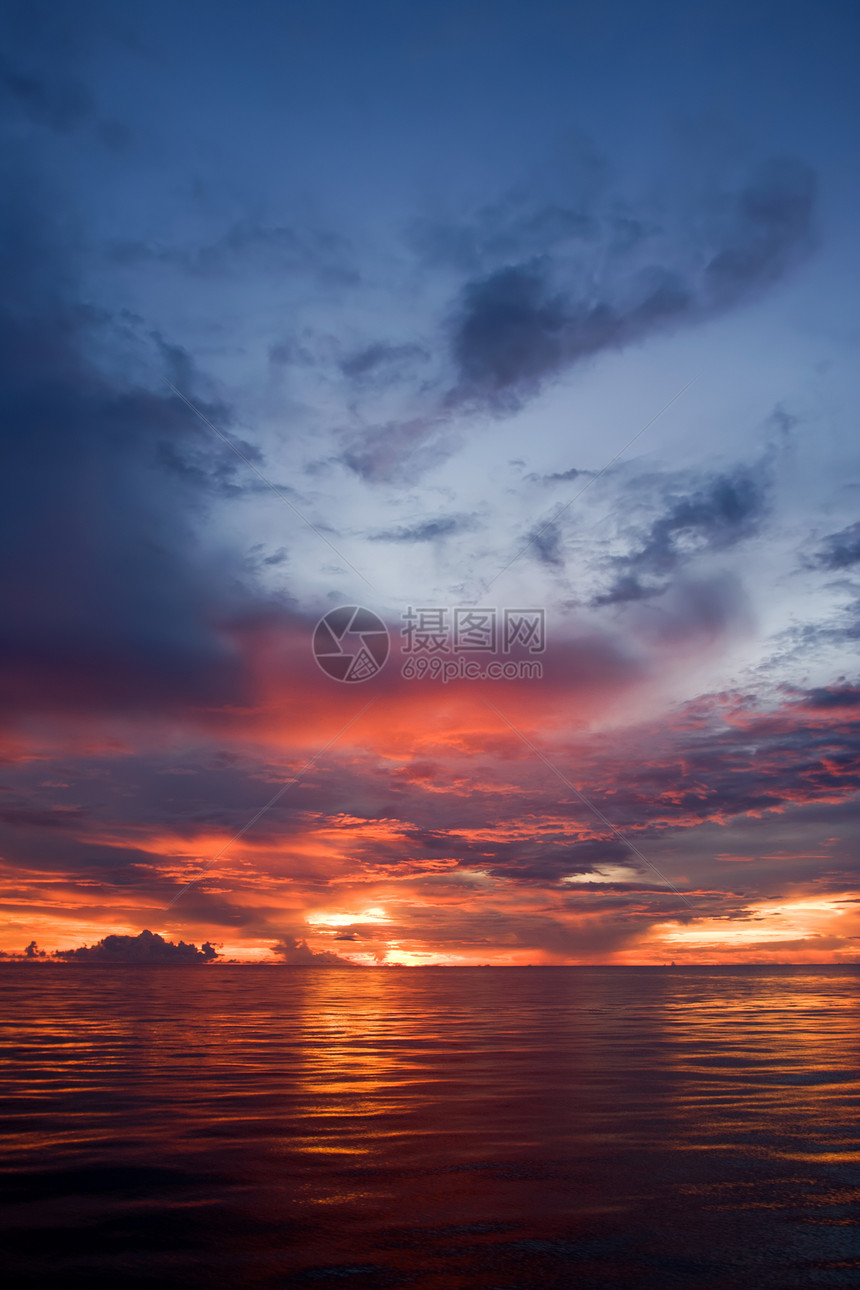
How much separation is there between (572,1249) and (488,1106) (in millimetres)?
10835

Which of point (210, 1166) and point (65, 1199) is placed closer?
point (65, 1199)

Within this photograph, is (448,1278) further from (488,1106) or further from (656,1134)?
(488,1106)

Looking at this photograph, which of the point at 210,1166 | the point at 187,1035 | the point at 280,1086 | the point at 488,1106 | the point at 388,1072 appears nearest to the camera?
the point at 210,1166

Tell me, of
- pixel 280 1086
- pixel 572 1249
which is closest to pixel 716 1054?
pixel 280 1086

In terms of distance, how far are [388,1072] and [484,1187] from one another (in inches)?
589

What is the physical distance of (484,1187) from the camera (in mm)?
12008

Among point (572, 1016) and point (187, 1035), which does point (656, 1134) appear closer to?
point (187, 1035)

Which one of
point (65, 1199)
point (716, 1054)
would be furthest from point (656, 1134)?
point (716, 1054)

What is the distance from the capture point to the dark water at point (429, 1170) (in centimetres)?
892

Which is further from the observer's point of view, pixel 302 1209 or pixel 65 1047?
pixel 65 1047

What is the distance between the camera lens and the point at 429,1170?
1301cm

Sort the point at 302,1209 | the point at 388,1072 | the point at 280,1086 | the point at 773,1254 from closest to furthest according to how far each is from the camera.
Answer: the point at 773,1254
the point at 302,1209
the point at 280,1086
the point at 388,1072

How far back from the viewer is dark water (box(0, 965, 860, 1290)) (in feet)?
29.3

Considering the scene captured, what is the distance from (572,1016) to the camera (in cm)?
5619
